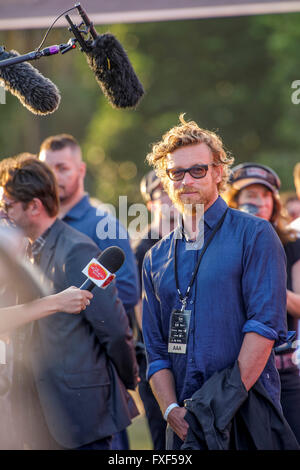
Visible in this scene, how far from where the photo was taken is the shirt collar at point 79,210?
5.18 m

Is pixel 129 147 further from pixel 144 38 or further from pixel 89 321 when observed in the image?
pixel 89 321

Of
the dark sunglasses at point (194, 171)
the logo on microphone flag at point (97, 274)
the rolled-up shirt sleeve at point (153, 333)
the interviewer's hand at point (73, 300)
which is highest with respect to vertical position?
the dark sunglasses at point (194, 171)

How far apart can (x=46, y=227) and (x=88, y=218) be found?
1130 mm

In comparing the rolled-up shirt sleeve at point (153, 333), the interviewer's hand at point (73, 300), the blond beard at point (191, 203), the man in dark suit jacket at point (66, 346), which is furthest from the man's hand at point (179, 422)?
the blond beard at point (191, 203)

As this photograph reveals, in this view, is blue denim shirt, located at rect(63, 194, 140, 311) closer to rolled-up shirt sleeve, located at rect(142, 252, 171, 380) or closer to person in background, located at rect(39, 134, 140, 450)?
person in background, located at rect(39, 134, 140, 450)

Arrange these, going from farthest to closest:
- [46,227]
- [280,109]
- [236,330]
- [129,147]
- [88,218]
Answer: [129,147] < [280,109] < [88,218] < [46,227] < [236,330]

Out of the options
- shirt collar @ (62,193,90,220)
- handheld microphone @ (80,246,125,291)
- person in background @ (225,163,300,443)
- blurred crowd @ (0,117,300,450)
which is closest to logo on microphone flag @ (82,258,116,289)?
handheld microphone @ (80,246,125,291)

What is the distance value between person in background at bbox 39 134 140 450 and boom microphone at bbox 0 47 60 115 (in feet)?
5.87

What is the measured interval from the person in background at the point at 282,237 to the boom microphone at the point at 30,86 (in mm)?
1608

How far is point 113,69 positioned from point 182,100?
16.8m

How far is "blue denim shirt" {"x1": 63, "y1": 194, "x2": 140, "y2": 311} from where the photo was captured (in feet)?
15.6

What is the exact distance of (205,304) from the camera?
10.2 feet

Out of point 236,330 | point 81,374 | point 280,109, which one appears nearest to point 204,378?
point 236,330

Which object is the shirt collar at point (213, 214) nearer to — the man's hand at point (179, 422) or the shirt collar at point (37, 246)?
the man's hand at point (179, 422)
